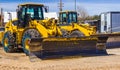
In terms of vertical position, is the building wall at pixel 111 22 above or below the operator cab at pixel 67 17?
below

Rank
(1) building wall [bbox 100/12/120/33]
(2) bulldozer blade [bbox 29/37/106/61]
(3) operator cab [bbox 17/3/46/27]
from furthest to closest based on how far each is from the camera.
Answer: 1. (1) building wall [bbox 100/12/120/33]
2. (3) operator cab [bbox 17/3/46/27]
3. (2) bulldozer blade [bbox 29/37/106/61]

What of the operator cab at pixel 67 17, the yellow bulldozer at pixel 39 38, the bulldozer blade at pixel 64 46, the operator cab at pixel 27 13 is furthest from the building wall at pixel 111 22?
the bulldozer blade at pixel 64 46

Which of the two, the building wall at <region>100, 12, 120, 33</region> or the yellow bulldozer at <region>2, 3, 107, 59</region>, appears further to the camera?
the building wall at <region>100, 12, 120, 33</region>

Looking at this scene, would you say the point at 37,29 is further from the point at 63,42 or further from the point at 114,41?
the point at 114,41

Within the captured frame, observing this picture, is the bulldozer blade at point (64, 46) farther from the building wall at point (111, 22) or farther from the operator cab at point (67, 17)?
the building wall at point (111, 22)

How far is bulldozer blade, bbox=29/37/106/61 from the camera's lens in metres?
15.6

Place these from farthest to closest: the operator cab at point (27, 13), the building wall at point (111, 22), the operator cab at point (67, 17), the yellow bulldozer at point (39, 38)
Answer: the building wall at point (111, 22)
the operator cab at point (67, 17)
the operator cab at point (27, 13)
the yellow bulldozer at point (39, 38)

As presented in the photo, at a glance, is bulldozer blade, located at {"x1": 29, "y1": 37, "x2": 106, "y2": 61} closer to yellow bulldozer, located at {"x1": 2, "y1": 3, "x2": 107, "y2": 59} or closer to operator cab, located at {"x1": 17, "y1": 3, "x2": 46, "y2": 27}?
yellow bulldozer, located at {"x1": 2, "y1": 3, "x2": 107, "y2": 59}

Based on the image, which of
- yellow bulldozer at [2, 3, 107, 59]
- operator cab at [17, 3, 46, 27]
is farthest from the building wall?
yellow bulldozer at [2, 3, 107, 59]

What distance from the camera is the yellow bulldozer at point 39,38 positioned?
15.8 meters

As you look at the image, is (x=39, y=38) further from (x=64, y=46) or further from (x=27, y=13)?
(x=27, y=13)

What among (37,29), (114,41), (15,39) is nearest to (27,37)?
(37,29)

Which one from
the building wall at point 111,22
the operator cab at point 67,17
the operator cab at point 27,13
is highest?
the operator cab at point 27,13

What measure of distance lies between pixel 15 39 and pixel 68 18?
321 inches
